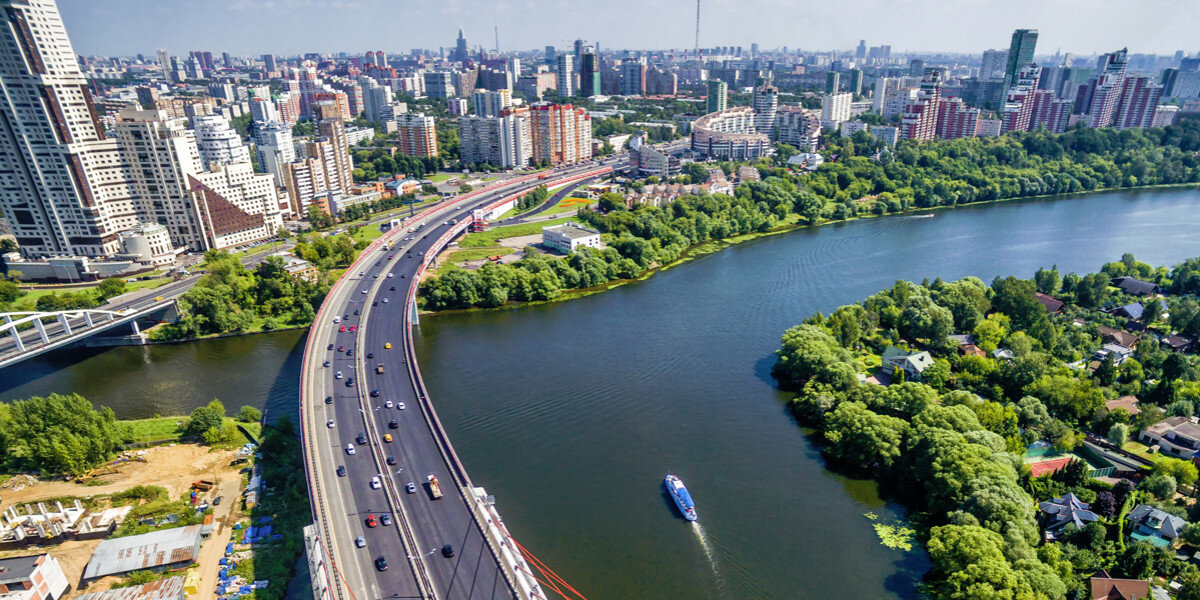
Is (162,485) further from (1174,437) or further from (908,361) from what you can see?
(1174,437)

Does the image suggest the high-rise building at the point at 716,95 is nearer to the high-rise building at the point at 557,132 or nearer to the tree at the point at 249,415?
the high-rise building at the point at 557,132

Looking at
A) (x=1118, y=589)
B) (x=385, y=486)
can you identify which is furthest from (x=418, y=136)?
(x=1118, y=589)

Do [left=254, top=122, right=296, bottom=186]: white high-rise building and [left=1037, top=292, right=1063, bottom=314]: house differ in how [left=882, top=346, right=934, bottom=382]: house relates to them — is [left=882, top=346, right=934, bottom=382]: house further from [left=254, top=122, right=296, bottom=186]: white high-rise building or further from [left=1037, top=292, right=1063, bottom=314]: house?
[left=254, top=122, right=296, bottom=186]: white high-rise building

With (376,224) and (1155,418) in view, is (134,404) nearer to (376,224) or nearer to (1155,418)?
(376,224)

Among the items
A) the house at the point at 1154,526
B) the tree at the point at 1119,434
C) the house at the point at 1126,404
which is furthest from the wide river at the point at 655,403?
the house at the point at 1126,404

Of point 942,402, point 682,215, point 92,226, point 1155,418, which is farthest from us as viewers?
point 682,215

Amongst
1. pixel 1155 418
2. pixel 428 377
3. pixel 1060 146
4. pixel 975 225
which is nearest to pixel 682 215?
pixel 975 225

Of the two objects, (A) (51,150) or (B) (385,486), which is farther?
(A) (51,150)
